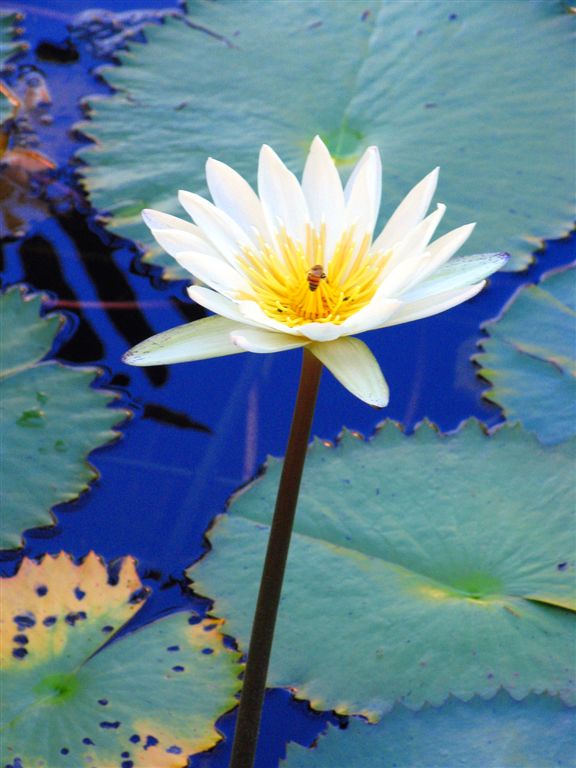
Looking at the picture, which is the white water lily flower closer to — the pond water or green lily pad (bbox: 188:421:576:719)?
green lily pad (bbox: 188:421:576:719)

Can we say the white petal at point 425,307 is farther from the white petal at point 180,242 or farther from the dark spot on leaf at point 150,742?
the dark spot on leaf at point 150,742

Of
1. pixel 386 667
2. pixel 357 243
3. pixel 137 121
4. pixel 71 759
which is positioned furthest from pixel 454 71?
pixel 71 759

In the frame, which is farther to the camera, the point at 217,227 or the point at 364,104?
the point at 364,104

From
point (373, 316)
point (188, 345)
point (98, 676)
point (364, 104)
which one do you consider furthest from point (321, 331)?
point (364, 104)

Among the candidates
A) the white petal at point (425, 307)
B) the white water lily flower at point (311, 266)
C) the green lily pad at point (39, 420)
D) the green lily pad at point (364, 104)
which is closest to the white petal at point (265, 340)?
the white water lily flower at point (311, 266)

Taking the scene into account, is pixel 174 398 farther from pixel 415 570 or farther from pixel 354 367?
Result: pixel 354 367

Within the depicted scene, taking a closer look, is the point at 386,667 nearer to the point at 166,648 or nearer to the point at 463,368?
the point at 166,648
